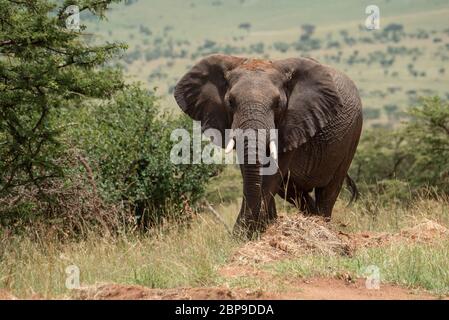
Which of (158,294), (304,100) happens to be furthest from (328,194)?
(158,294)

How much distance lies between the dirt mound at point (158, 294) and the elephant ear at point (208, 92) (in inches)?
167

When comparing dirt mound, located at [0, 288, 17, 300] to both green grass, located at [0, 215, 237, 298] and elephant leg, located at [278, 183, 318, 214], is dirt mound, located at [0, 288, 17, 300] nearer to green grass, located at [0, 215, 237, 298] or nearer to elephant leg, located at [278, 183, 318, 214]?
green grass, located at [0, 215, 237, 298]

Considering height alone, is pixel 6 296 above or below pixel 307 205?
above

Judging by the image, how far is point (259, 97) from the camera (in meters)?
11.0

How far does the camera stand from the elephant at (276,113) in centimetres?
1112

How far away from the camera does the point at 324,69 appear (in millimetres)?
12172

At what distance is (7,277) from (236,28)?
13997cm

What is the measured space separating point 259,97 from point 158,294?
387 centimetres

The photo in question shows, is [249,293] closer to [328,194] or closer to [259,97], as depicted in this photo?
[259,97]

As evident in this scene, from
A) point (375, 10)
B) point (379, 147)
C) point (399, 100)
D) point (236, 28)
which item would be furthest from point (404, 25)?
point (375, 10)

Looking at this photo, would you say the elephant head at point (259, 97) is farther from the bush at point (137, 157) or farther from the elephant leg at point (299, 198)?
the bush at point (137, 157)

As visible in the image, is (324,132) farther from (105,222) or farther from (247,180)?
(105,222)

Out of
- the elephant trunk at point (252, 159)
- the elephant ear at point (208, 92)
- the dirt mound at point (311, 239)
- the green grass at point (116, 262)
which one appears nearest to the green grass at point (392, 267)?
the dirt mound at point (311, 239)
